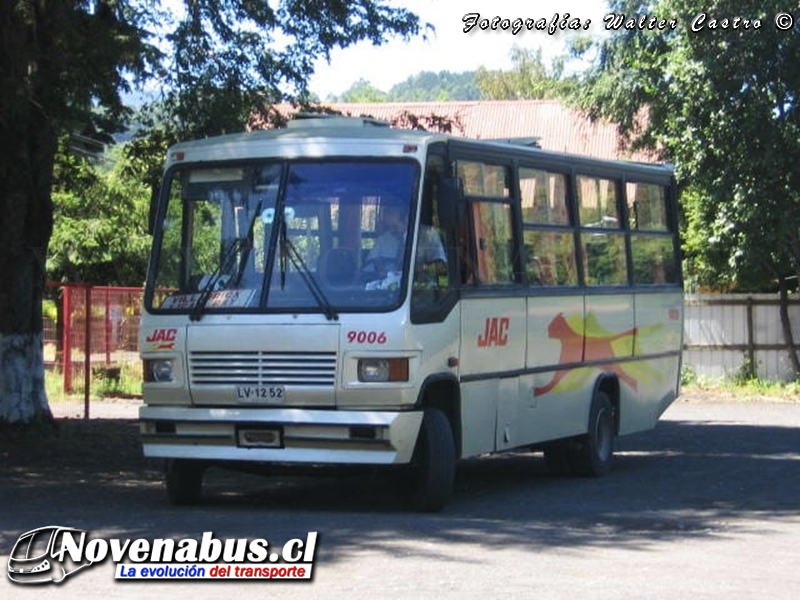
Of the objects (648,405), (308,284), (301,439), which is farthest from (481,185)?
(648,405)

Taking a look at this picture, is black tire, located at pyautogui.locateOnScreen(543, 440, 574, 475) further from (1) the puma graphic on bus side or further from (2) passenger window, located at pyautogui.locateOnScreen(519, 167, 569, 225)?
(2) passenger window, located at pyautogui.locateOnScreen(519, 167, 569, 225)

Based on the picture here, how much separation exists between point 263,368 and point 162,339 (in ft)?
3.22

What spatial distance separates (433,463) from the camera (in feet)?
40.8

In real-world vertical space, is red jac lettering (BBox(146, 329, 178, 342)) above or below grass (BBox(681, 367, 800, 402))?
above

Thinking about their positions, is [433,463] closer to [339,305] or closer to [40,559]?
[339,305]

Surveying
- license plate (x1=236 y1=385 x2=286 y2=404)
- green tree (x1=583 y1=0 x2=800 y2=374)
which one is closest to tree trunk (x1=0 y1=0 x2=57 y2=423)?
license plate (x1=236 y1=385 x2=286 y2=404)

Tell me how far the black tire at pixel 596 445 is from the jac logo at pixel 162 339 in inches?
202

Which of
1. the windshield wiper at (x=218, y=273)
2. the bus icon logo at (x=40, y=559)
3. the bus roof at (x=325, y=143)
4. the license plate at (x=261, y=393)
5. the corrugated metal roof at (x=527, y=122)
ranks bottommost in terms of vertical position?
the bus icon logo at (x=40, y=559)

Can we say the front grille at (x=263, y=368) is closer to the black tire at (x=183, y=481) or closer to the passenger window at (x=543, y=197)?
the black tire at (x=183, y=481)

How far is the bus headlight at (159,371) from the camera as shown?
41.8 feet

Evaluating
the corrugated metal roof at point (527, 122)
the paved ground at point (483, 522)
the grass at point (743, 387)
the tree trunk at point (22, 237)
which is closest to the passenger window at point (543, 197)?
the paved ground at point (483, 522)

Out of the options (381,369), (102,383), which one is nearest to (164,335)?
(381,369)

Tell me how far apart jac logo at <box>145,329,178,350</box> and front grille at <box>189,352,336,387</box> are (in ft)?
0.73

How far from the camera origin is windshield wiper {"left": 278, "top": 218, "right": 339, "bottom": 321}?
12.3m
